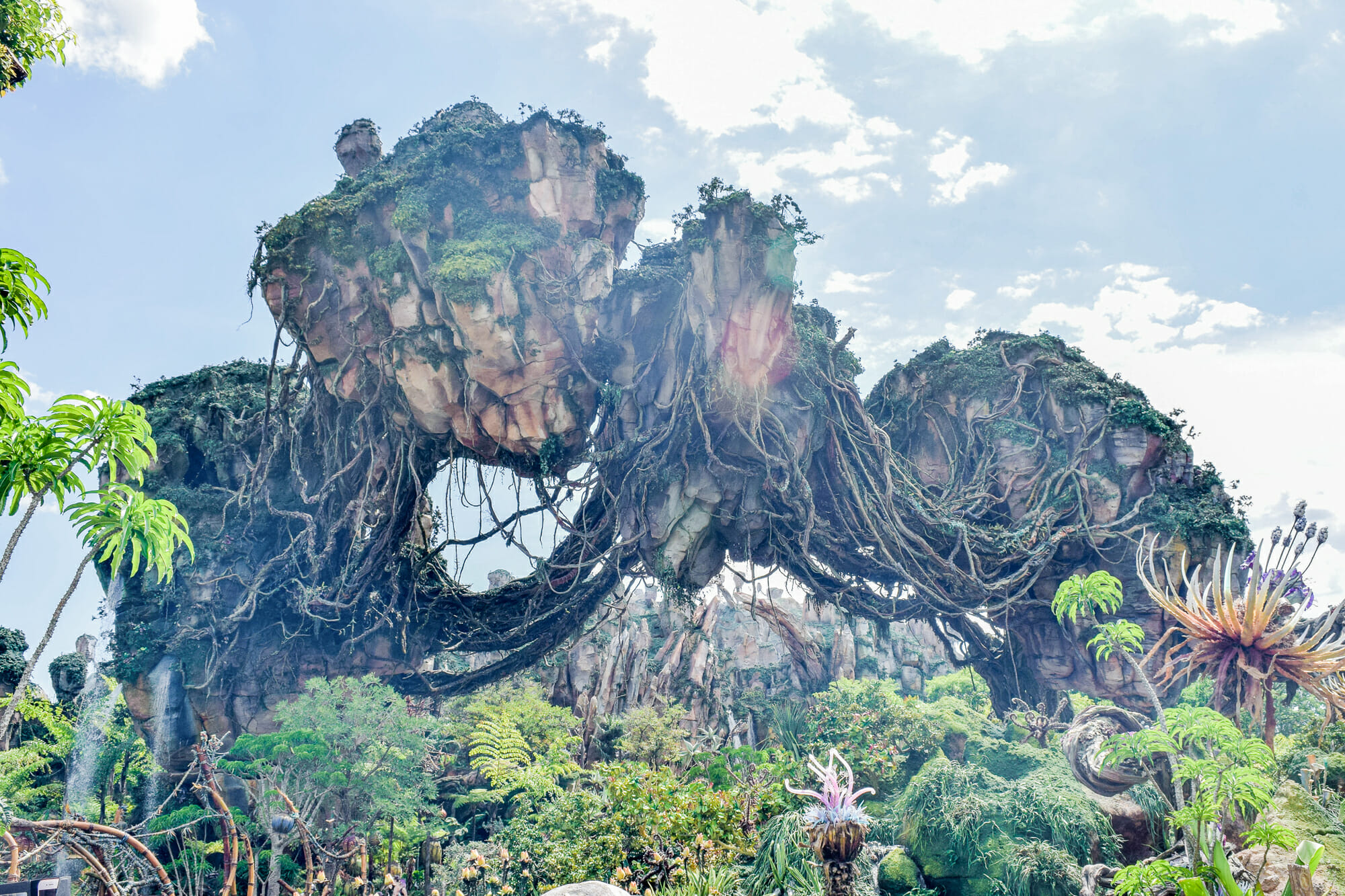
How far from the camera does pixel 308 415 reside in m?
12.3

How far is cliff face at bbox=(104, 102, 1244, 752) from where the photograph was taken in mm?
10422

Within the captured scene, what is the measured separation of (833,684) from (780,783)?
539 cm

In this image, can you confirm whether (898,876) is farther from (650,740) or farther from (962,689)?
(962,689)

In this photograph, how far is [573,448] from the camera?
470 inches

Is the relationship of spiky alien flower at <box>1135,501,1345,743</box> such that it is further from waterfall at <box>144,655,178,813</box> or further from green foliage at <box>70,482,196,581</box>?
waterfall at <box>144,655,178,813</box>

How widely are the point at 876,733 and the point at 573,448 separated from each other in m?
6.50

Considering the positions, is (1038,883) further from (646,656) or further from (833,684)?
(646,656)

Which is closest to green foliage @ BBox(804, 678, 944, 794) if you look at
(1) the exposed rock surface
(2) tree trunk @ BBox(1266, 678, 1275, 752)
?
(1) the exposed rock surface

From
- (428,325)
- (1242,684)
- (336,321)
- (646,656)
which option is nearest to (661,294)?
(428,325)

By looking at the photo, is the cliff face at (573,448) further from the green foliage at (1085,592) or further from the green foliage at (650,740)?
the green foliage at (1085,592)

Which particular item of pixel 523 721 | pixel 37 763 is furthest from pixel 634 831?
pixel 37 763

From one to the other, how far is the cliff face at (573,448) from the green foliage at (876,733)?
1369 millimetres

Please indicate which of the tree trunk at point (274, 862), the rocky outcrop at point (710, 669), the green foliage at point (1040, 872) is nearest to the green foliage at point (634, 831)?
the tree trunk at point (274, 862)

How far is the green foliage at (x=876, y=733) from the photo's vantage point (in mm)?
10992
